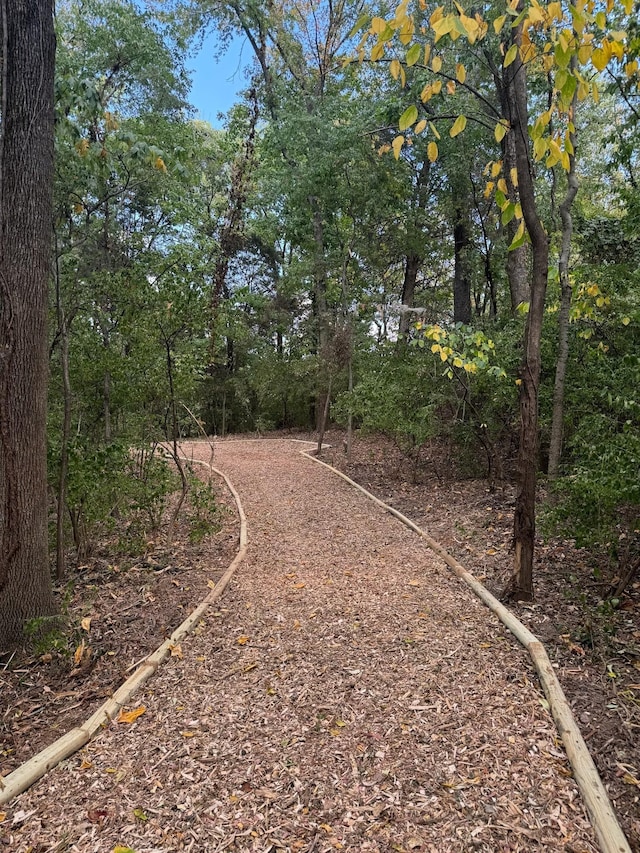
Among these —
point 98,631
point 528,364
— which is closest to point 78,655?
point 98,631

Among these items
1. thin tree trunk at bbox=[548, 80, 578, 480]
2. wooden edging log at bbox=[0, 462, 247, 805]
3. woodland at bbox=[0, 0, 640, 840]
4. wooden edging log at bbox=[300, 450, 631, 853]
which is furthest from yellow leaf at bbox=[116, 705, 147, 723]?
thin tree trunk at bbox=[548, 80, 578, 480]

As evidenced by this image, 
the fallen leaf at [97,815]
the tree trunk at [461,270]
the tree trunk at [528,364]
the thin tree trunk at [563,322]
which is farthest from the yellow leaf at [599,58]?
the tree trunk at [461,270]

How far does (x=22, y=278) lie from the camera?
8.22 feet

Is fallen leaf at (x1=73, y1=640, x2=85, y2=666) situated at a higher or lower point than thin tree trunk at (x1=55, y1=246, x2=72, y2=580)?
lower

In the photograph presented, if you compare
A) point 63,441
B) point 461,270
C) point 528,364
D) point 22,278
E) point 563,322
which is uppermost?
point 461,270

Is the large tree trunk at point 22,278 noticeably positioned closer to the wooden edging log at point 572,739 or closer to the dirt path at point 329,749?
the dirt path at point 329,749

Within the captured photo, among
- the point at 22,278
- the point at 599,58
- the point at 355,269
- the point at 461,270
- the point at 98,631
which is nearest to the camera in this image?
the point at 599,58

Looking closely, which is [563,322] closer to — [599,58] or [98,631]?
[599,58]

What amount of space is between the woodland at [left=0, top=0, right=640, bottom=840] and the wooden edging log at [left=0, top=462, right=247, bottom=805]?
531 mm

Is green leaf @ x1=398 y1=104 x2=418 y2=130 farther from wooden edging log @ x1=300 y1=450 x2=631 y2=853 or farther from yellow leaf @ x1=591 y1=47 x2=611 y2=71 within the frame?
wooden edging log @ x1=300 y1=450 x2=631 y2=853

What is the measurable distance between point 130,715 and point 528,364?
271cm

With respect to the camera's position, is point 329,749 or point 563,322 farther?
point 563,322

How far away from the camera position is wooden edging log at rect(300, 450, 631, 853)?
Result: 159cm

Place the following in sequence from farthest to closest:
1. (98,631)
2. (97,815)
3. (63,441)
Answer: (63,441)
(98,631)
(97,815)
